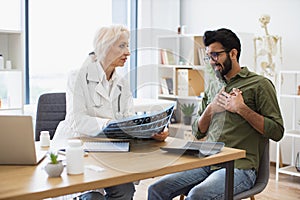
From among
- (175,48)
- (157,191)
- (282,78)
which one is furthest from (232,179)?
(175,48)

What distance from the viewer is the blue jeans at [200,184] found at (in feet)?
6.44

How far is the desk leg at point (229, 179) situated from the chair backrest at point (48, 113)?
1167 mm

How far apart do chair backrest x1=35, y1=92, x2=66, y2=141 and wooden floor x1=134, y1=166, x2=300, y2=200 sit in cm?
108

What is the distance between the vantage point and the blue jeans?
1963mm

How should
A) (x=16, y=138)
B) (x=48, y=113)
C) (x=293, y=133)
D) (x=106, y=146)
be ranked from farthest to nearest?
(x=293, y=133)
(x=48, y=113)
(x=106, y=146)
(x=16, y=138)

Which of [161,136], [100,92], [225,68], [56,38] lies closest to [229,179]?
[161,136]

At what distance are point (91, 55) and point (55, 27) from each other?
88.2 inches

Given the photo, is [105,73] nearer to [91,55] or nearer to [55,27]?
[91,55]

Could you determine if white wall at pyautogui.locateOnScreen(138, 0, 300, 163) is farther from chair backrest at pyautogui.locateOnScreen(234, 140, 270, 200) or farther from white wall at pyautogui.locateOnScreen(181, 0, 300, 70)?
chair backrest at pyautogui.locateOnScreen(234, 140, 270, 200)

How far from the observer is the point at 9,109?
12.0ft

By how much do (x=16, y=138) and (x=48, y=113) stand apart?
3.57ft

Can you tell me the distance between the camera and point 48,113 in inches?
103

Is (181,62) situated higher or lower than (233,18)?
lower

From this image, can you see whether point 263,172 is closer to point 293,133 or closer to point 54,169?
point 54,169
